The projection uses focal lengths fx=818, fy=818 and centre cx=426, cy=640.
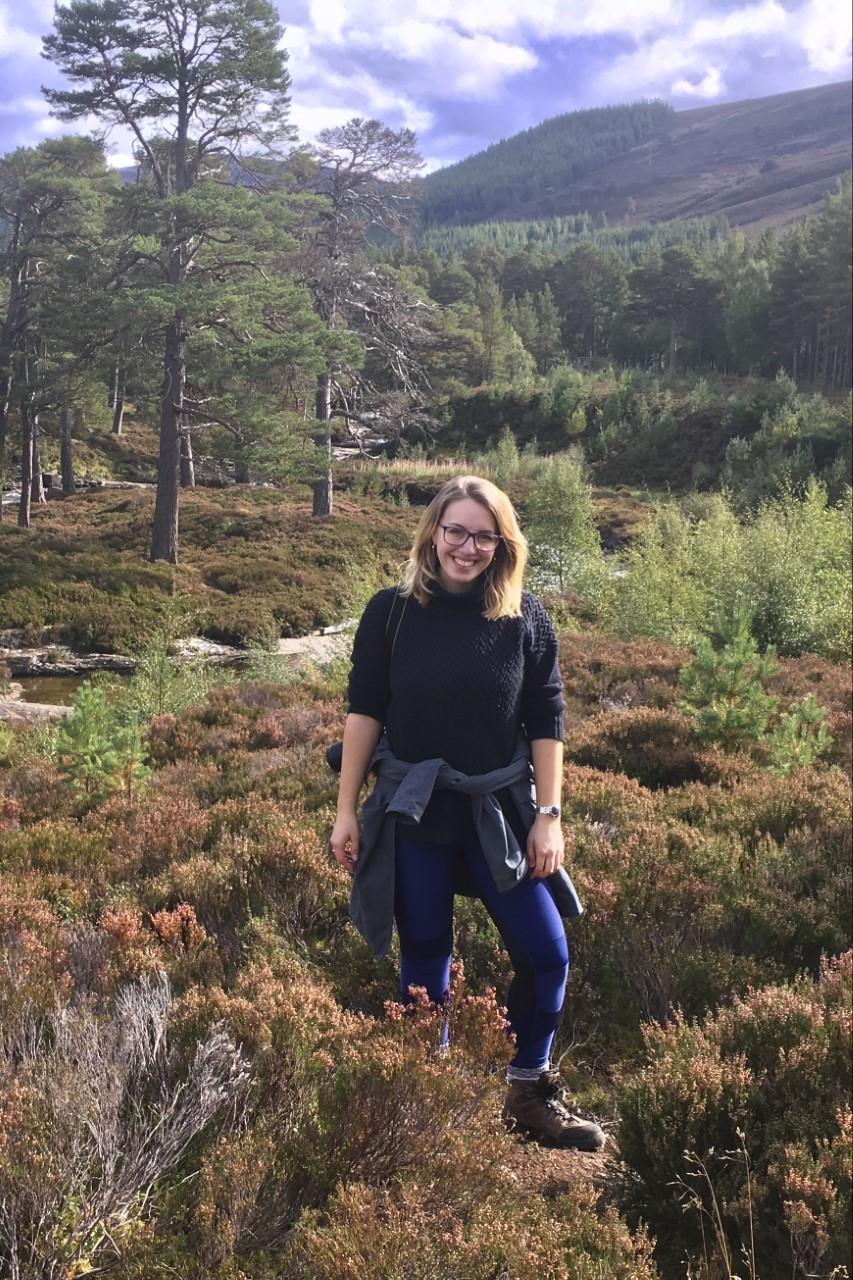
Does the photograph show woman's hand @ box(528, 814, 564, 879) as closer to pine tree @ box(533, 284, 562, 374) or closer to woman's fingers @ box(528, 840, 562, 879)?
woman's fingers @ box(528, 840, 562, 879)

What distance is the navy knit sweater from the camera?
2.44 m

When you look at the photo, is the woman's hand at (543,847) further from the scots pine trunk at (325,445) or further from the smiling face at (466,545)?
the scots pine trunk at (325,445)

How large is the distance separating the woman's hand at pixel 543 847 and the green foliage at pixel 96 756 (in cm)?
379

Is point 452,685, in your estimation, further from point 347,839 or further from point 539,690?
point 347,839

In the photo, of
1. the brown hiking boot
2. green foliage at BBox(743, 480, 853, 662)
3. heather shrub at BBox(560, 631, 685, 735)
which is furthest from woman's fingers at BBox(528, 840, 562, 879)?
Answer: green foliage at BBox(743, 480, 853, 662)

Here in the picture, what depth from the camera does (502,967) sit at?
3.32 metres

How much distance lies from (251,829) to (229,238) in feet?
62.6

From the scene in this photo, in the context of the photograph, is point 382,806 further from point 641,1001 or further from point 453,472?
point 453,472

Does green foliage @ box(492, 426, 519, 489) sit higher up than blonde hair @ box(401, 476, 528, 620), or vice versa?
green foliage @ box(492, 426, 519, 489)

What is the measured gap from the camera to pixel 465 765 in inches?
96.4

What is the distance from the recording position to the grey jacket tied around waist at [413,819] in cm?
235

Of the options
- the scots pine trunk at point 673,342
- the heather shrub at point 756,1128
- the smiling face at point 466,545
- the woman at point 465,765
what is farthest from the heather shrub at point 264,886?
the scots pine trunk at point 673,342

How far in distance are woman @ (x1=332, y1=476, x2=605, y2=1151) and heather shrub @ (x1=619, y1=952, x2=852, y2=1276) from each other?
10.9 inches

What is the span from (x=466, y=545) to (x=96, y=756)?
4.21 metres
